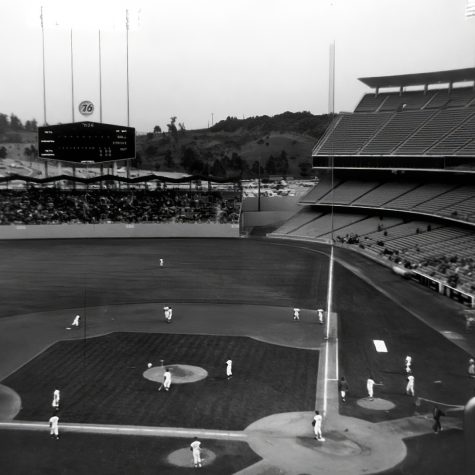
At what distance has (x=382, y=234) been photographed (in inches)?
2525

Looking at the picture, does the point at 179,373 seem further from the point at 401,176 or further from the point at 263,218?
the point at 263,218

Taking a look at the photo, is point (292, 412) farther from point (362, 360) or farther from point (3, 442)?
point (3, 442)

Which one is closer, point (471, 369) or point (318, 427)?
point (318, 427)

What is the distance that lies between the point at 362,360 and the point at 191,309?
13.2m

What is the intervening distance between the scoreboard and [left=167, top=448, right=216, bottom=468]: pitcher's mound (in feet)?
189

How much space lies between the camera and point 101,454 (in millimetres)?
17562

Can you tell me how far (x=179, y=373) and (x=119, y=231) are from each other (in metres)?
49.3

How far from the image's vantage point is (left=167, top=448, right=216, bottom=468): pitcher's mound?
670 inches

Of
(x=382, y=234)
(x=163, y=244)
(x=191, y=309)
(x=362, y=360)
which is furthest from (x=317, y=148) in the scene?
(x=362, y=360)

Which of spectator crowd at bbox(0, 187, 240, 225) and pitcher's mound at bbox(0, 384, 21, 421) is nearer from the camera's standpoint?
pitcher's mound at bbox(0, 384, 21, 421)

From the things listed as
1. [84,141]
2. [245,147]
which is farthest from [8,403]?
[245,147]

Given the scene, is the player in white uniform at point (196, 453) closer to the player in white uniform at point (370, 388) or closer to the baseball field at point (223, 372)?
the baseball field at point (223, 372)

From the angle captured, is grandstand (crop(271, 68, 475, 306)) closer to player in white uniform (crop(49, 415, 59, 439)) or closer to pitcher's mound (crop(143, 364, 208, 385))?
pitcher's mound (crop(143, 364, 208, 385))

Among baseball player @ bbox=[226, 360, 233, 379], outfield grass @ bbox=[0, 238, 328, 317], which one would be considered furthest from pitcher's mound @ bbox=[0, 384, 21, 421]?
outfield grass @ bbox=[0, 238, 328, 317]
